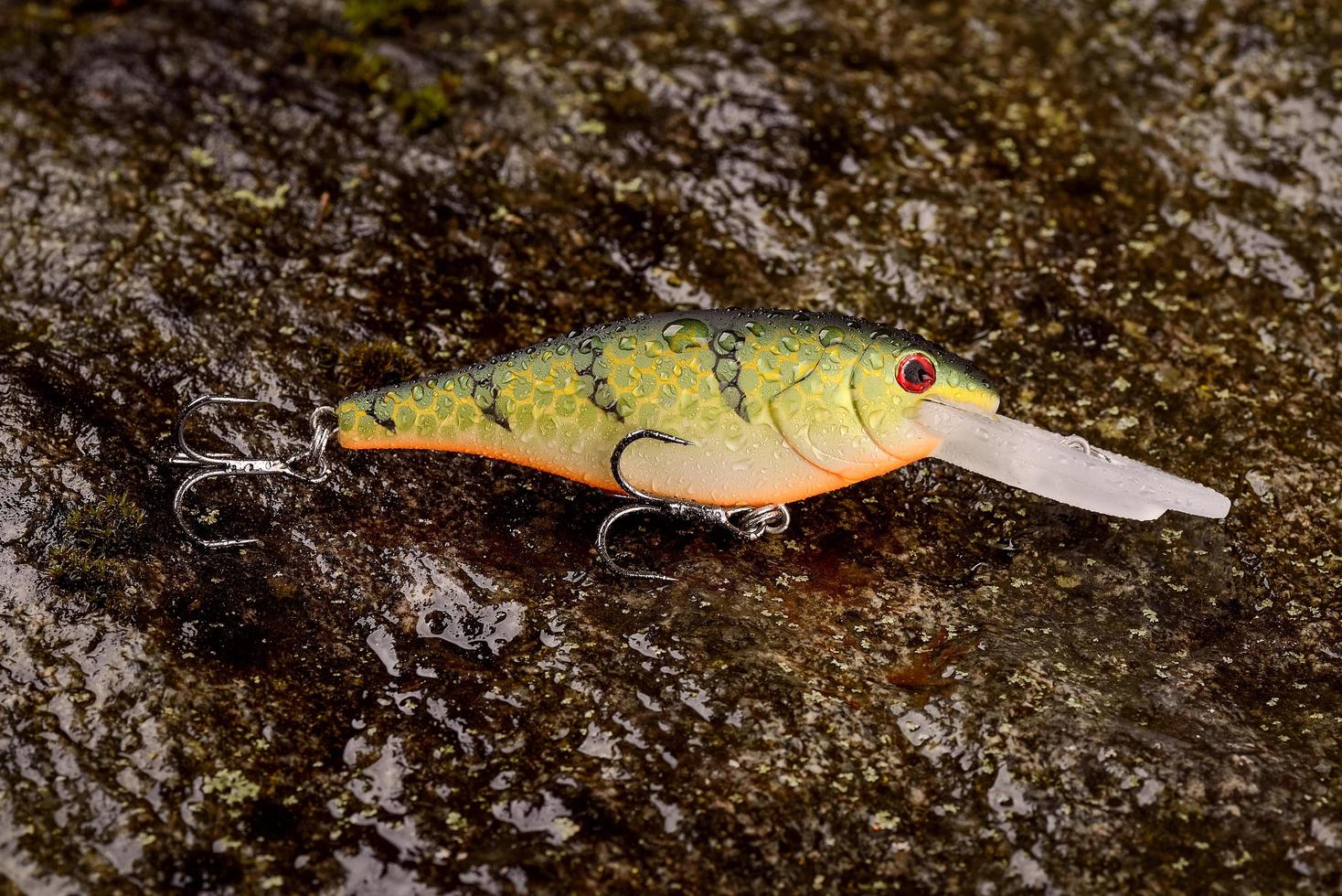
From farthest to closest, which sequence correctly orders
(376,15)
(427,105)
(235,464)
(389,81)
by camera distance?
(376,15), (389,81), (427,105), (235,464)

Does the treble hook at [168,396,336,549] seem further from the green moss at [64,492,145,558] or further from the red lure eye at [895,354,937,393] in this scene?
the red lure eye at [895,354,937,393]

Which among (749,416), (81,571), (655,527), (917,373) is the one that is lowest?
(81,571)

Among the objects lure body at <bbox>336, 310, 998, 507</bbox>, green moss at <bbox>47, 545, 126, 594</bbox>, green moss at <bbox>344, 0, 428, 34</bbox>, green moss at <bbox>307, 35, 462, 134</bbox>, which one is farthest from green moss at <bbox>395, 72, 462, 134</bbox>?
green moss at <bbox>47, 545, 126, 594</bbox>

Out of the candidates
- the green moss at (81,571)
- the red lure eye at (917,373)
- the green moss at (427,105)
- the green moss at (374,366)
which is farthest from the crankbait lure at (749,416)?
the green moss at (427,105)

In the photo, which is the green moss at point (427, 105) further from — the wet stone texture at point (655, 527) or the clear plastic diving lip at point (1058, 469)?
the clear plastic diving lip at point (1058, 469)

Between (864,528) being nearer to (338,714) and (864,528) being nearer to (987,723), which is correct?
(987,723)

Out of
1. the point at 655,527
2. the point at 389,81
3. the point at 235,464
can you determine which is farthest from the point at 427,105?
the point at 655,527

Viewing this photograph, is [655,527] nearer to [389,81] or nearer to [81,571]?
[81,571]
